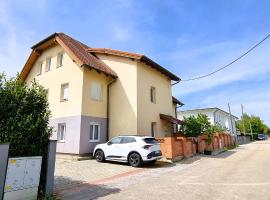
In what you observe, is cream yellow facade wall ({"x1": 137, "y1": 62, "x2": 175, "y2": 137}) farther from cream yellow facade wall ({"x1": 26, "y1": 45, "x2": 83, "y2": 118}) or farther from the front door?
cream yellow facade wall ({"x1": 26, "y1": 45, "x2": 83, "y2": 118})

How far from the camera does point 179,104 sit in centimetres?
2634

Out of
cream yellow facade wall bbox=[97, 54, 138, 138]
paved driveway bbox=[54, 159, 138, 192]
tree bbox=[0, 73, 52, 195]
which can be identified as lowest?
paved driveway bbox=[54, 159, 138, 192]

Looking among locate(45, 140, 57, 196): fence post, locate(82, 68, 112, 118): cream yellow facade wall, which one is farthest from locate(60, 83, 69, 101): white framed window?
locate(45, 140, 57, 196): fence post

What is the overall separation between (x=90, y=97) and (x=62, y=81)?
9.37 ft

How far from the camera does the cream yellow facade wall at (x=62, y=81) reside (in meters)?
15.3

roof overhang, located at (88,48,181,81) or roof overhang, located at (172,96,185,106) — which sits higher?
roof overhang, located at (88,48,181,81)

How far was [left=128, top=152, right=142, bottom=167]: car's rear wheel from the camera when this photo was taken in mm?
11719

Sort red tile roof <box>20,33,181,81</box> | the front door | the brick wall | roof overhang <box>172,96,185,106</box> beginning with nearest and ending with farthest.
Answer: the front door → the brick wall → red tile roof <box>20,33,181,81</box> → roof overhang <box>172,96,185,106</box>

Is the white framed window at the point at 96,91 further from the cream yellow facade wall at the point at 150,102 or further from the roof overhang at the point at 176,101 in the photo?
the roof overhang at the point at 176,101

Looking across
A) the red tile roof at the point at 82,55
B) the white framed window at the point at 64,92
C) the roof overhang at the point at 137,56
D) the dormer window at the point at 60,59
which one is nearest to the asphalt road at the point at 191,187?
the red tile roof at the point at 82,55

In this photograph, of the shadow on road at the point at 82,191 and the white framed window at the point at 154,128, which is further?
the white framed window at the point at 154,128

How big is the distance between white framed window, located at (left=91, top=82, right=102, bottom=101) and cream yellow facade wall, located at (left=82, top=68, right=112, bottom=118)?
0.16 m

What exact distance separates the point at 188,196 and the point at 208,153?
12988mm

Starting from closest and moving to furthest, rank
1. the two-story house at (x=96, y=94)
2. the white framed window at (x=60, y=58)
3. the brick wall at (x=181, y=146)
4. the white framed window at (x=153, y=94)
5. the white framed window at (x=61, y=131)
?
1. the brick wall at (x=181, y=146)
2. the two-story house at (x=96, y=94)
3. the white framed window at (x=61, y=131)
4. the white framed window at (x=60, y=58)
5. the white framed window at (x=153, y=94)
